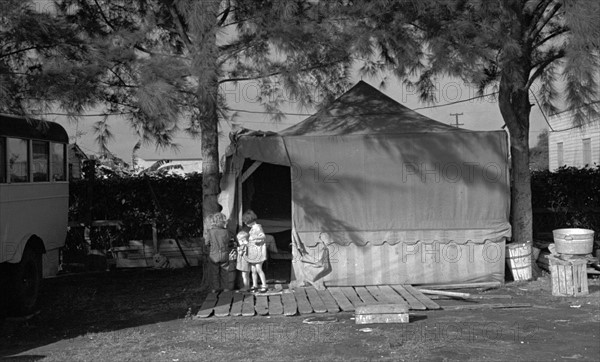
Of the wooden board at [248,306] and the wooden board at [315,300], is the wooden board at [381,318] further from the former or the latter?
the wooden board at [248,306]

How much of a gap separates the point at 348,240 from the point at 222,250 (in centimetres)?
198

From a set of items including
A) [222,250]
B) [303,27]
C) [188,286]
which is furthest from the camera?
[188,286]

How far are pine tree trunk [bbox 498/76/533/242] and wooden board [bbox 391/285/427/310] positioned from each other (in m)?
2.49

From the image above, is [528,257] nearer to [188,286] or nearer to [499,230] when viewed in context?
[499,230]

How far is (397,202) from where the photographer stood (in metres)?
11.0

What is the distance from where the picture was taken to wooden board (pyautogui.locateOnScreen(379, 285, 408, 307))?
961 centimetres

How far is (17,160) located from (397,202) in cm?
572

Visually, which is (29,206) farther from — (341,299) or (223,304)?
(341,299)

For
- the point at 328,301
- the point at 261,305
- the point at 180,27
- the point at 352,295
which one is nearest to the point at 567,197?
the point at 352,295

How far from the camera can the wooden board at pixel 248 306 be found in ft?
30.0

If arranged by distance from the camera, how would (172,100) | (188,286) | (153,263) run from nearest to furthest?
(172,100) → (188,286) → (153,263)

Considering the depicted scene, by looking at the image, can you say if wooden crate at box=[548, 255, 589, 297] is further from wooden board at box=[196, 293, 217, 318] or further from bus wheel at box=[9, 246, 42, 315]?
bus wheel at box=[9, 246, 42, 315]

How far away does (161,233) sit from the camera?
48.6 ft

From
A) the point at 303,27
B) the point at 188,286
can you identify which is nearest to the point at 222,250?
the point at 188,286
